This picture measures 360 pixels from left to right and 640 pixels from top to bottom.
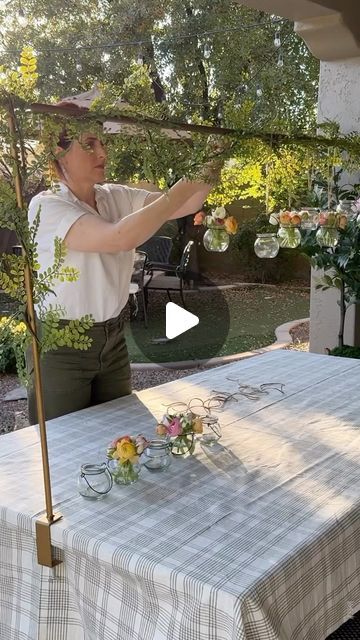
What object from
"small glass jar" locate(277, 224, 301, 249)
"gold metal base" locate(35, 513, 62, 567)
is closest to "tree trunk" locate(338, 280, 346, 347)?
"small glass jar" locate(277, 224, 301, 249)

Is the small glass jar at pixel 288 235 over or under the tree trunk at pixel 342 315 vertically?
over

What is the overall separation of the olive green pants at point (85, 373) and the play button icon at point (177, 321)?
4.69 meters

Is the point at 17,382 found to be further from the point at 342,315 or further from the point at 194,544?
the point at 194,544

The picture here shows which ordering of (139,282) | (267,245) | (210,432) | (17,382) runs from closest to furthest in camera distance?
1. (210,432)
2. (267,245)
3. (17,382)
4. (139,282)

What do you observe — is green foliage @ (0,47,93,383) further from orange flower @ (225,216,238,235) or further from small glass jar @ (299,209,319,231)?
small glass jar @ (299,209,319,231)

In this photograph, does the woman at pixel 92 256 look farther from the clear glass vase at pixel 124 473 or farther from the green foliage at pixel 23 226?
the clear glass vase at pixel 124 473

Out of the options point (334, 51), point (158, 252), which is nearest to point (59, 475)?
point (334, 51)

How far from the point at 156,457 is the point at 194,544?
350mm

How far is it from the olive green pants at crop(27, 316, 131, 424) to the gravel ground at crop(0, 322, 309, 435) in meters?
2.08

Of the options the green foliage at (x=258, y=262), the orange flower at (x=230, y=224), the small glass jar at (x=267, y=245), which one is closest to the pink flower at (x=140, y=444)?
the orange flower at (x=230, y=224)

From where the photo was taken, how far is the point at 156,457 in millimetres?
1537

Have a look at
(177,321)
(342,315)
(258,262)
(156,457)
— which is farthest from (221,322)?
(156,457)

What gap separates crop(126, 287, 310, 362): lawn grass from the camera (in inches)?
245

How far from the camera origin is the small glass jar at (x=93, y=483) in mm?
1391
